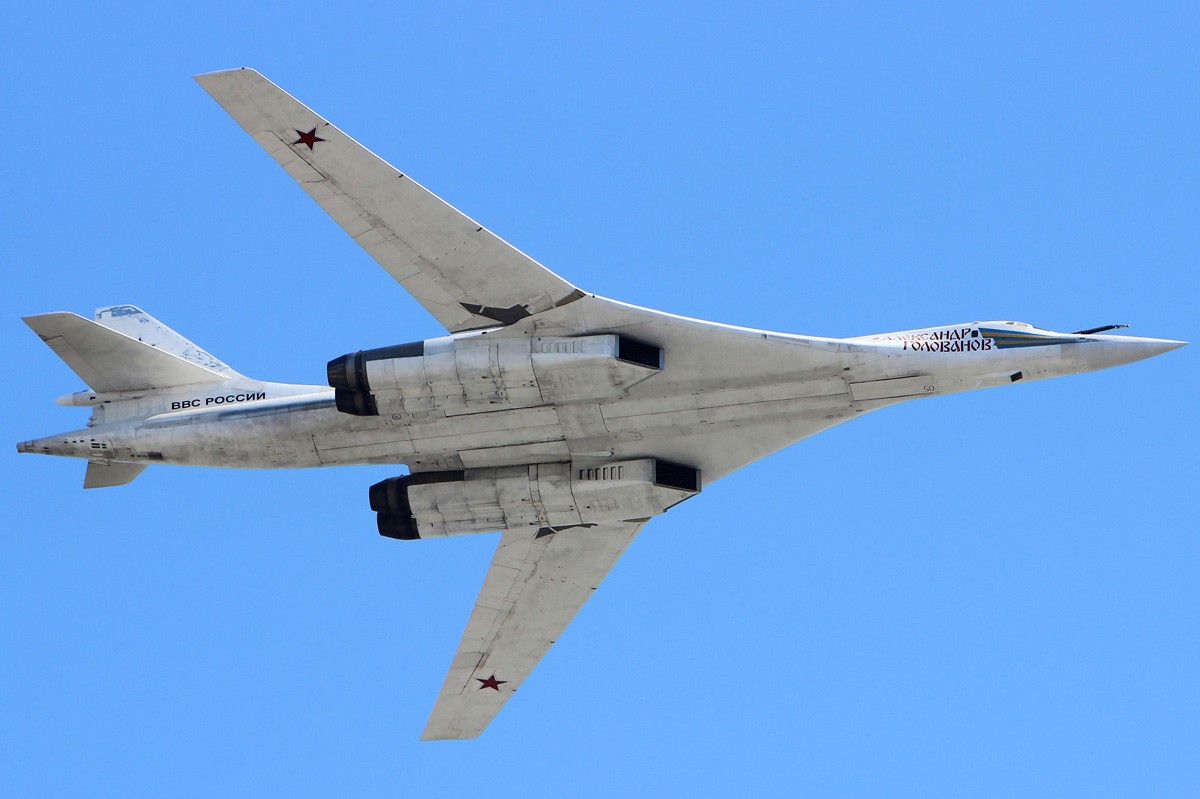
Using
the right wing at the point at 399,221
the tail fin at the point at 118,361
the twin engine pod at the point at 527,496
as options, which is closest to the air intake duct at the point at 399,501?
the twin engine pod at the point at 527,496

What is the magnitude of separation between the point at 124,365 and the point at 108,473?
8.08 feet

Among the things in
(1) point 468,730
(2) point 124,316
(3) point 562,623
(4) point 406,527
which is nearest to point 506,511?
(4) point 406,527

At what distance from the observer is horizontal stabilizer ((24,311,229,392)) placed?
35.2m

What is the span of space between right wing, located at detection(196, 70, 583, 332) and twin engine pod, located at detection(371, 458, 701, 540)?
356 cm

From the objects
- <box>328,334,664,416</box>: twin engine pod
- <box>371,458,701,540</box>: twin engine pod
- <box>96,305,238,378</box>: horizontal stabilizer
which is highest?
<box>96,305,238,378</box>: horizontal stabilizer

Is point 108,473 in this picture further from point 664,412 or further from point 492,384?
point 664,412

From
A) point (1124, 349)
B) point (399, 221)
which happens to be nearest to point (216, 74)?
point (399, 221)

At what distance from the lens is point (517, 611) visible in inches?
1481

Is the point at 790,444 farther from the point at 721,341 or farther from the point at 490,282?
the point at 490,282

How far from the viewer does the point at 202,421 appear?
114ft

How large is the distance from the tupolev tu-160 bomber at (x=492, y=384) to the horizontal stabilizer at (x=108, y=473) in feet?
0.14

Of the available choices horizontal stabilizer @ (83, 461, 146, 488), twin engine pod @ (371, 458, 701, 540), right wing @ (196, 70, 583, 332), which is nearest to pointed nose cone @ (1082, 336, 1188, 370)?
twin engine pod @ (371, 458, 701, 540)

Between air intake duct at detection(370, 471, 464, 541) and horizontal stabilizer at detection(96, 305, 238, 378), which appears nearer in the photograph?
air intake duct at detection(370, 471, 464, 541)

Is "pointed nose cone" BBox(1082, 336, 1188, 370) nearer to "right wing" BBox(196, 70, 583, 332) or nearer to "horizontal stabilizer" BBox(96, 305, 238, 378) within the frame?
"right wing" BBox(196, 70, 583, 332)
